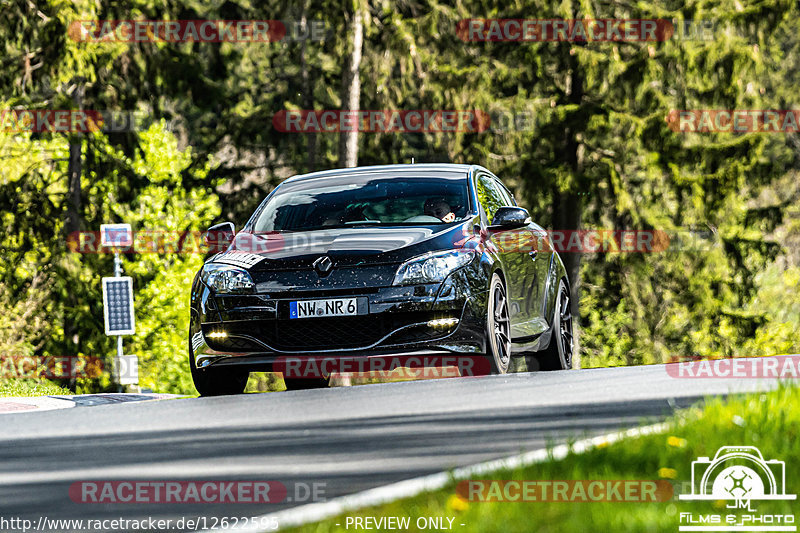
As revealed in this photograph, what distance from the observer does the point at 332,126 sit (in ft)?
108

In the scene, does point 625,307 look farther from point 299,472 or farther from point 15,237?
point 299,472

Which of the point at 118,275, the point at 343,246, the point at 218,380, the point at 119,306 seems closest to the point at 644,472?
the point at 343,246

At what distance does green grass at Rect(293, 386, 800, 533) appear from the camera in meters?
4.73

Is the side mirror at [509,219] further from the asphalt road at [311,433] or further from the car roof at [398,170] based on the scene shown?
the asphalt road at [311,433]

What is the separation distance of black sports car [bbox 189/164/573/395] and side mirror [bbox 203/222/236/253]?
14 millimetres

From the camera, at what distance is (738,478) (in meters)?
5.41

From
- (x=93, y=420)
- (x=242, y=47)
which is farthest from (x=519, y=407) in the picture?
(x=242, y=47)

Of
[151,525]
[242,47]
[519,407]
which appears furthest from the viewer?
[242,47]

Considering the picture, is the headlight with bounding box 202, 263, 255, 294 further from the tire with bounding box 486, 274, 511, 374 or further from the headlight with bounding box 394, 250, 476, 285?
the tire with bounding box 486, 274, 511, 374

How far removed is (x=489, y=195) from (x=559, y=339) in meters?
1.71

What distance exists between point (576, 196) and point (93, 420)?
2280 cm

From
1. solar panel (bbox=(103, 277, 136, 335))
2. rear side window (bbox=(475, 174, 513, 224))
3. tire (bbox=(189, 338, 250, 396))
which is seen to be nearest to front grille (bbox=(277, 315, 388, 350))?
tire (bbox=(189, 338, 250, 396))

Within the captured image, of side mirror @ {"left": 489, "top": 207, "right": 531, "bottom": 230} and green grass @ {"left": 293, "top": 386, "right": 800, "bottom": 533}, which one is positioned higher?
side mirror @ {"left": 489, "top": 207, "right": 531, "bottom": 230}

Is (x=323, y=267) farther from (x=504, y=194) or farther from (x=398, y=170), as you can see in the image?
(x=504, y=194)
